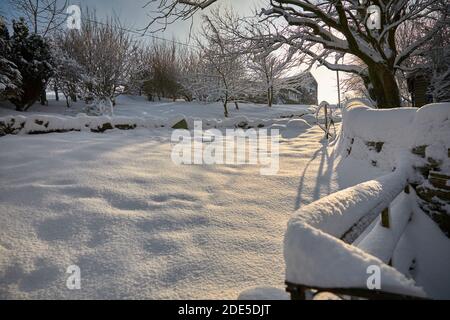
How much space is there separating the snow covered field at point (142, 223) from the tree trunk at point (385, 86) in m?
5.63

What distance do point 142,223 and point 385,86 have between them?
8168 millimetres

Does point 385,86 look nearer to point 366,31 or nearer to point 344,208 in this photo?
point 366,31

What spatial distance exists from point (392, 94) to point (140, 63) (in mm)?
16681

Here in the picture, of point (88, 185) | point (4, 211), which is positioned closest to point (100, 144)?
point (88, 185)

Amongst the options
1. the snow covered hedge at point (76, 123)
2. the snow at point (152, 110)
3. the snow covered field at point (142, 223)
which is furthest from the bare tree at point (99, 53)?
the snow covered field at point (142, 223)

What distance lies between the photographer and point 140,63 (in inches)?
760

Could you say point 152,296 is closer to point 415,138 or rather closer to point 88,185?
point 88,185

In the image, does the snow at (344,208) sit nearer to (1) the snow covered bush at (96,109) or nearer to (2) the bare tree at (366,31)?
(2) the bare tree at (366,31)

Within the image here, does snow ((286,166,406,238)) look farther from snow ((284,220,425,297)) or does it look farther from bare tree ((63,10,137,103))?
bare tree ((63,10,137,103))

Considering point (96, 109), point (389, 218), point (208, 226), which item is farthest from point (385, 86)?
point (96, 109)

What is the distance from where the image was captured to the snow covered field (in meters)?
1.51

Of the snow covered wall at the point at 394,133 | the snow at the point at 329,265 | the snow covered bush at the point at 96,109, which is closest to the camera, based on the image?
the snow at the point at 329,265

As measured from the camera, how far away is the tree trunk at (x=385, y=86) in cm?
766

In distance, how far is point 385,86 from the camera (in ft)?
25.4
